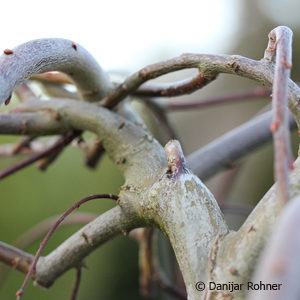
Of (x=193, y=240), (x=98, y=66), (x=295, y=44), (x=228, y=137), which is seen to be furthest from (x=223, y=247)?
(x=295, y=44)

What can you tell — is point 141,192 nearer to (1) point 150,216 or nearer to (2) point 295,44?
(1) point 150,216

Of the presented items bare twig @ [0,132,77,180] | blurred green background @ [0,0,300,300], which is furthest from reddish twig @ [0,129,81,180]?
blurred green background @ [0,0,300,300]

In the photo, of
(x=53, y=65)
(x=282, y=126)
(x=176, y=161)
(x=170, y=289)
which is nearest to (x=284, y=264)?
(x=282, y=126)

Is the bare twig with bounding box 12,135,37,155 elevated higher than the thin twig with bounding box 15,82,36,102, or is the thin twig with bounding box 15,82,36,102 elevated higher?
the thin twig with bounding box 15,82,36,102

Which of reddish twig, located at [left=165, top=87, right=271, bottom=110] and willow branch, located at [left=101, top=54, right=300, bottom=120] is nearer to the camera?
willow branch, located at [left=101, top=54, right=300, bottom=120]

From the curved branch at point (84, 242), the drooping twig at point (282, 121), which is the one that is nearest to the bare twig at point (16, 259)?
the curved branch at point (84, 242)

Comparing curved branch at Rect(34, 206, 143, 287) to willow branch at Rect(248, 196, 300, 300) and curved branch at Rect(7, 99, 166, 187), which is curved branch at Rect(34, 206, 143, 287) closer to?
curved branch at Rect(7, 99, 166, 187)
